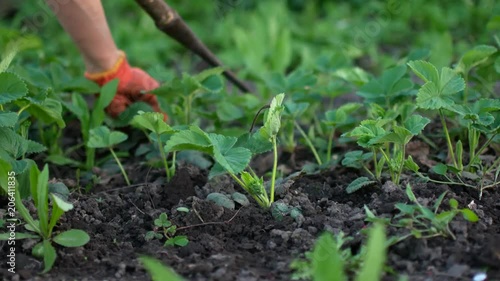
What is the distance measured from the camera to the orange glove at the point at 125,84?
8.36 feet

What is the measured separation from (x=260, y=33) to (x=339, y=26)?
0.60 m

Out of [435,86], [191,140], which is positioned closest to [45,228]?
[191,140]

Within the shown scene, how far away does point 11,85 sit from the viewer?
1.95 metres

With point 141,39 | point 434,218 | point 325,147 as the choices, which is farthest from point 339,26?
point 434,218

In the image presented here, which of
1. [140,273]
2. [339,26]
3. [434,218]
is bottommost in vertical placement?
[339,26]

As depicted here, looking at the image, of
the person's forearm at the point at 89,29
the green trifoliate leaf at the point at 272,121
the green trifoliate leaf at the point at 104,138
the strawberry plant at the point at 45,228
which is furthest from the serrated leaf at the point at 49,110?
the green trifoliate leaf at the point at 272,121

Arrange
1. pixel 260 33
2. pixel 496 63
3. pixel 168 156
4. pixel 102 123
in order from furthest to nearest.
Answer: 1. pixel 260 33
2. pixel 102 123
3. pixel 168 156
4. pixel 496 63

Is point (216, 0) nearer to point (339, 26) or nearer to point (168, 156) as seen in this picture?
point (339, 26)

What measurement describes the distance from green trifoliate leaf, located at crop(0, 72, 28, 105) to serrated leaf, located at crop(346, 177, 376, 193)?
2.82ft

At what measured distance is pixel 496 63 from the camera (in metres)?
2.21

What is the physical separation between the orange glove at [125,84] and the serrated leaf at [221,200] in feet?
2.14

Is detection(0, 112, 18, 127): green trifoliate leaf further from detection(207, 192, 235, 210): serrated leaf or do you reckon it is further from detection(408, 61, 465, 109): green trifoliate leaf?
detection(408, 61, 465, 109): green trifoliate leaf

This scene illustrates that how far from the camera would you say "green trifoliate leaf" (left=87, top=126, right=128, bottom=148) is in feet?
7.16

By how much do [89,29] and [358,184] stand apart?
1.02m
